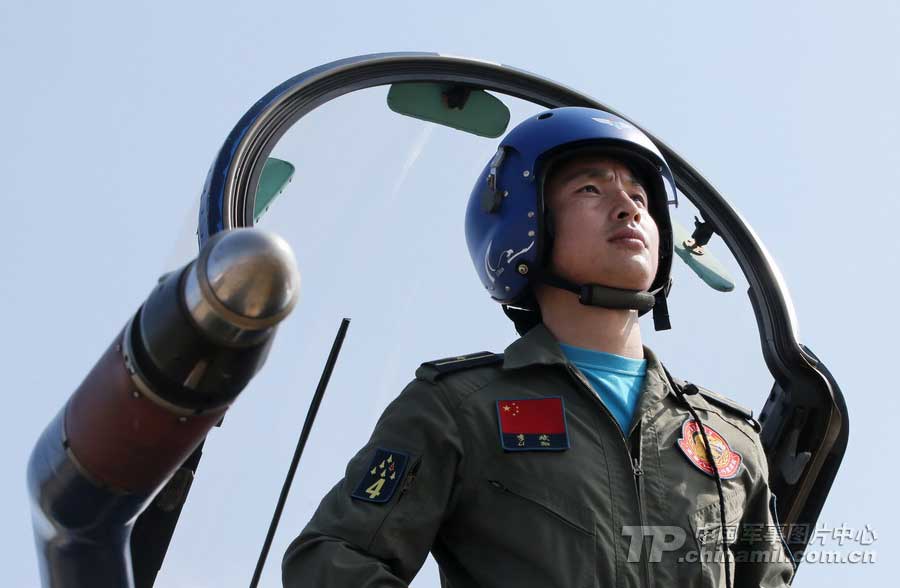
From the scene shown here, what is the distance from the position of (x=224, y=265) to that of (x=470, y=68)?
2.42 m

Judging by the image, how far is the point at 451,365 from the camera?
2.77 m

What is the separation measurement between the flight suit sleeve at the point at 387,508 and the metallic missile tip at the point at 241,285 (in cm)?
118

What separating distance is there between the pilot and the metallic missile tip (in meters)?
1.18

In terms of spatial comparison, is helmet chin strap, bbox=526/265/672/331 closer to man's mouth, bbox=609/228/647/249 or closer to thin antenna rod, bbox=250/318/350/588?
man's mouth, bbox=609/228/647/249

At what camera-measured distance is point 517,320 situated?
3289 millimetres

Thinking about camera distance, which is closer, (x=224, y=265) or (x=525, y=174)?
(x=224, y=265)

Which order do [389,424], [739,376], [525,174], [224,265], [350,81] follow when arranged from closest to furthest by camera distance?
1. [224,265]
2. [389,424]
3. [525,174]
4. [350,81]
5. [739,376]

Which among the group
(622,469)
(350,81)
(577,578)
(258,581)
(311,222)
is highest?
(350,81)

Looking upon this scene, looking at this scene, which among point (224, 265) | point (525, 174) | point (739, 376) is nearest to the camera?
point (224, 265)

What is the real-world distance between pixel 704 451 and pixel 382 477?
31.3 inches

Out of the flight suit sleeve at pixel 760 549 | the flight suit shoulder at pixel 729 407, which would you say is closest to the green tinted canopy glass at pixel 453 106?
→ the flight suit shoulder at pixel 729 407

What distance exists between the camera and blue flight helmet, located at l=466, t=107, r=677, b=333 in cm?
298

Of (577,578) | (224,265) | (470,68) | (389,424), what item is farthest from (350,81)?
(224,265)

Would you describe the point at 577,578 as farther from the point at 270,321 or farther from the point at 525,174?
the point at 270,321
